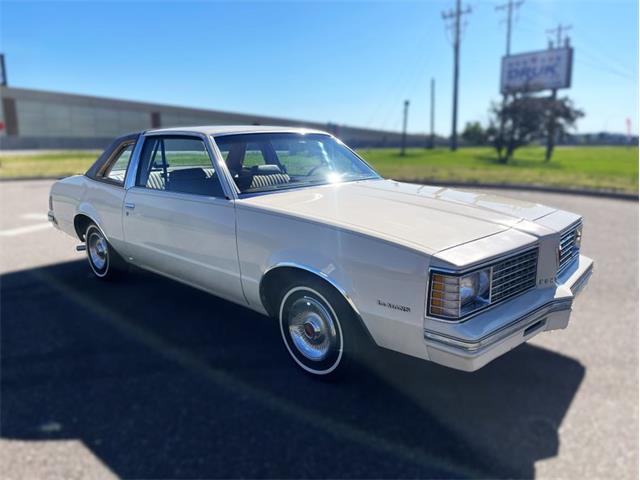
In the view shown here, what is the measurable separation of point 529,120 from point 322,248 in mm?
72624

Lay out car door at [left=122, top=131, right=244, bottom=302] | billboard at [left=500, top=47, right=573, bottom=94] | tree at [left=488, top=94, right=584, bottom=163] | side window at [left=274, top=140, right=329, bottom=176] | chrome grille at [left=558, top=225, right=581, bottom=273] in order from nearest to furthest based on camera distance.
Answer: car door at [left=122, top=131, right=244, bottom=302]
chrome grille at [left=558, top=225, right=581, bottom=273]
side window at [left=274, top=140, right=329, bottom=176]
tree at [left=488, top=94, right=584, bottom=163]
billboard at [left=500, top=47, right=573, bottom=94]

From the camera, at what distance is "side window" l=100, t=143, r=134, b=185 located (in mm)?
1311

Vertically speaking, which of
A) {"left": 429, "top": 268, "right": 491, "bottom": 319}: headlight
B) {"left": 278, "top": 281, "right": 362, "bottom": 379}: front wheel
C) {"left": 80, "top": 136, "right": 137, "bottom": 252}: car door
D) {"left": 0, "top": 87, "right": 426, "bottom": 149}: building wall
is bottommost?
{"left": 278, "top": 281, "right": 362, "bottom": 379}: front wheel

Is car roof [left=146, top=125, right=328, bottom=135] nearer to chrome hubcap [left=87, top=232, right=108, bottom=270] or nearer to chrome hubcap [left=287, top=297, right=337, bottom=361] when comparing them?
chrome hubcap [left=87, top=232, right=108, bottom=270]

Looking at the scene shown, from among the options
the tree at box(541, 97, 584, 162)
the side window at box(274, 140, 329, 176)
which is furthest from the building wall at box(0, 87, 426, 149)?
the tree at box(541, 97, 584, 162)

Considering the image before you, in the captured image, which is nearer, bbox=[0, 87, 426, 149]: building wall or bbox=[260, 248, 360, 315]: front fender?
bbox=[260, 248, 360, 315]: front fender

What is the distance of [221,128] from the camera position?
163 cm

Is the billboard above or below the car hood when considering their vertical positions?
above

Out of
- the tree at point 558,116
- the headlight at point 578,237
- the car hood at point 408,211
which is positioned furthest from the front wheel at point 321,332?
the tree at point 558,116

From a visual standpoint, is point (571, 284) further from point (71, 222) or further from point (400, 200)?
point (71, 222)

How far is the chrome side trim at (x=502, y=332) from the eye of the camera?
1051mm

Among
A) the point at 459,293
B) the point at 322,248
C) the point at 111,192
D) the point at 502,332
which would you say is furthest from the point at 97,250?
the point at 502,332

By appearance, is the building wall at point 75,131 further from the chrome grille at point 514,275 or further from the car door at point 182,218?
the chrome grille at point 514,275

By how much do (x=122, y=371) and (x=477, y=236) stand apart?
222m
